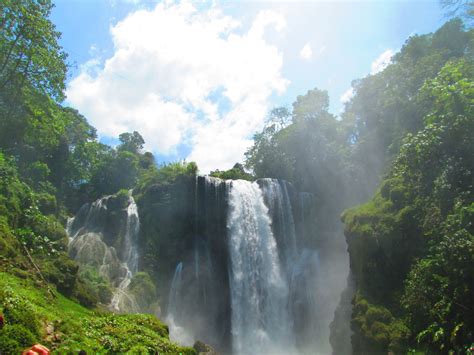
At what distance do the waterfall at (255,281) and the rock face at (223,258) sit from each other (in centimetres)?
7

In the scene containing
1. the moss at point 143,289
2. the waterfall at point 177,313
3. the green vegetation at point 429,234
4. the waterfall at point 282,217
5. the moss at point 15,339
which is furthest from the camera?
the waterfall at point 282,217

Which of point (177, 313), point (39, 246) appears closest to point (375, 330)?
point (39, 246)

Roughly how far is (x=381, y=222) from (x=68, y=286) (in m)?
14.7

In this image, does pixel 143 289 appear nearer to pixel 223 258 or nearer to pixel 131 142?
pixel 223 258

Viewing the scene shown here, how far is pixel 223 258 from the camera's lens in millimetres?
29844

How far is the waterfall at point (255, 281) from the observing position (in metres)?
25.7

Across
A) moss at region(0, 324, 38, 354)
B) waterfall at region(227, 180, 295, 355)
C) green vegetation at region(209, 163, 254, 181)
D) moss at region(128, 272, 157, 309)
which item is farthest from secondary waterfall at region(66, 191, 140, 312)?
moss at region(0, 324, 38, 354)

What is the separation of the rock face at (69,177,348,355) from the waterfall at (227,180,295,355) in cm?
7

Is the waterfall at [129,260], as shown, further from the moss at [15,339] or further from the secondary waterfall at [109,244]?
the moss at [15,339]

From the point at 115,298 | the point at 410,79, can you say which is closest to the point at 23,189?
the point at 115,298

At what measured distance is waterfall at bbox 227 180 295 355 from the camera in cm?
2570

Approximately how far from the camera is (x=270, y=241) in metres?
30.5

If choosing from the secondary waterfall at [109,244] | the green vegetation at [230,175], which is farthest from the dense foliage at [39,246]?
the green vegetation at [230,175]

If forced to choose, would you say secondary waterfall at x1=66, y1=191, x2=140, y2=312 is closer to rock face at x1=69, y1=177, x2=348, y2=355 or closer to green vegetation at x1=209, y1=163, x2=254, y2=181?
rock face at x1=69, y1=177, x2=348, y2=355
